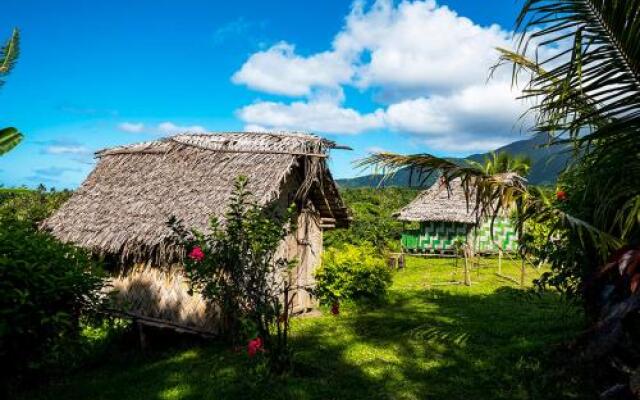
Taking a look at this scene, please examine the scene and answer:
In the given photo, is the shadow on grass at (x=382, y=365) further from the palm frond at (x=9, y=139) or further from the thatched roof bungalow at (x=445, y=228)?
the thatched roof bungalow at (x=445, y=228)

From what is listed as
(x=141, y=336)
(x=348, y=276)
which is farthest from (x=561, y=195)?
(x=141, y=336)

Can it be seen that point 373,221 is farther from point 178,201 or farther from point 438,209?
point 178,201

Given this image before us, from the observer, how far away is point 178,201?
10586mm

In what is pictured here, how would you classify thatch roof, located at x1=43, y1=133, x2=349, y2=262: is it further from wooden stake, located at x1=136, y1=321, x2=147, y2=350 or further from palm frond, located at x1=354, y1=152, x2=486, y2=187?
palm frond, located at x1=354, y1=152, x2=486, y2=187

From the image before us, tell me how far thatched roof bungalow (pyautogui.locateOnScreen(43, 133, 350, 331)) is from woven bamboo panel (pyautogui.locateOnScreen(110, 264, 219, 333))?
0.02 m

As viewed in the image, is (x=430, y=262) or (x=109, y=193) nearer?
(x=109, y=193)

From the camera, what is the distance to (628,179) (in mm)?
4289

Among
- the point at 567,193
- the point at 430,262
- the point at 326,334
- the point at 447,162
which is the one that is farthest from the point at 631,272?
the point at 430,262

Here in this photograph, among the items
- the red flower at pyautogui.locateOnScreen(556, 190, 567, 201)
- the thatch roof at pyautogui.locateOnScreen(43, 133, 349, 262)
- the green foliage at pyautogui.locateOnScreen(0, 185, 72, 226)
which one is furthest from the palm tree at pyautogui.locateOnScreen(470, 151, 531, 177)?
the red flower at pyautogui.locateOnScreen(556, 190, 567, 201)

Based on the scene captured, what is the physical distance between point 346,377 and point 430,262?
17153 mm

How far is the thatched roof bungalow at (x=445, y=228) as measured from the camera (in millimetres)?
25859

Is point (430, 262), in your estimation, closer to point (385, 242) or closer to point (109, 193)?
point (385, 242)

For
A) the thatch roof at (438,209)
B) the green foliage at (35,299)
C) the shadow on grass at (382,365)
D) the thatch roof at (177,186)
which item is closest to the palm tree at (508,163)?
the thatch roof at (438,209)

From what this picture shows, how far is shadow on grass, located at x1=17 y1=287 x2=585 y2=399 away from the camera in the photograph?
6.39m
